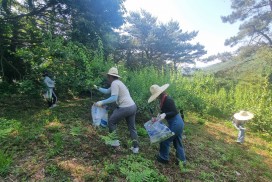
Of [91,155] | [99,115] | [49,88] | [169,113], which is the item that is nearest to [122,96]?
[99,115]

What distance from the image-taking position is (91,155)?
19.0ft

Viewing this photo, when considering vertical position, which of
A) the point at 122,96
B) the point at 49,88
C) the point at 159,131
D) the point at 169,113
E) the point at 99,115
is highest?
the point at 122,96

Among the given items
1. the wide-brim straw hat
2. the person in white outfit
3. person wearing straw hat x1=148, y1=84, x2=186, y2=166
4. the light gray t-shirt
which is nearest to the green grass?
the person in white outfit

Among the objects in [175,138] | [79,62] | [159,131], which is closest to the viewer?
[159,131]

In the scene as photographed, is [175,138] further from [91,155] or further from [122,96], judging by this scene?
[91,155]

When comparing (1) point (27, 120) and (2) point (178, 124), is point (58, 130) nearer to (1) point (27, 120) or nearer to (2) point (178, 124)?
(1) point (27, 120)

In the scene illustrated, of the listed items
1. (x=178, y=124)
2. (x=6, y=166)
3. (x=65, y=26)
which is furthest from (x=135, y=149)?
(x=65, y=26)

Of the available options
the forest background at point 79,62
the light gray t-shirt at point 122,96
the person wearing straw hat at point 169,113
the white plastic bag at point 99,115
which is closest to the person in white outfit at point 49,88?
the forest background at point 79,62

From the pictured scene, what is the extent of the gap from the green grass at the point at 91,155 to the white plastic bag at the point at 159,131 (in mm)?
642

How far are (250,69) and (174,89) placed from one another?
16006 millimetres

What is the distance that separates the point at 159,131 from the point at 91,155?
162 cm

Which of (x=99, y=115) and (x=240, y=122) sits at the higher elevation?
(x=99, y=115)

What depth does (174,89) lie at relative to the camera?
10922mm

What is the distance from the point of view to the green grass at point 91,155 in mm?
5039
